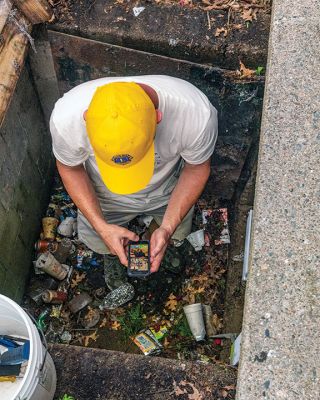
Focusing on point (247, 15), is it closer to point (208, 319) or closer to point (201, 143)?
point (201, 143)

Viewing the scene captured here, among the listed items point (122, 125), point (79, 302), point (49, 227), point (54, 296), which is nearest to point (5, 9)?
point (122, 125)

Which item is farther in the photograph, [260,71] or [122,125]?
[260,71]

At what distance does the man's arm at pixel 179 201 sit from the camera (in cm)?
378

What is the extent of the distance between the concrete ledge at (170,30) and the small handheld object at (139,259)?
5.15ft

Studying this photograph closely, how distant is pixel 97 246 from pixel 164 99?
1.90m

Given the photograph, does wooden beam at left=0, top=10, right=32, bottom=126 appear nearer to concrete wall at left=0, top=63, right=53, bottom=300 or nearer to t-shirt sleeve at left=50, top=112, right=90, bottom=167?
concrete wall at left=0, top=63, right=53, bottom=300

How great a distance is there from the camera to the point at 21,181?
14.8ft

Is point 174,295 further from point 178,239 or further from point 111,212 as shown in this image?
point 111,212

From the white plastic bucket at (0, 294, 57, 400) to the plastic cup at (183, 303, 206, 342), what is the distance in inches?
59.7

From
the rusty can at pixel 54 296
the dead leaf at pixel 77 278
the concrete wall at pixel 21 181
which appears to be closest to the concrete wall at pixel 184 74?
the concrete wall at pixel 21 181

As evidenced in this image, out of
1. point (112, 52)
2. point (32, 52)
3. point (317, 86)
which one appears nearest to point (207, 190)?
point (112, 52)

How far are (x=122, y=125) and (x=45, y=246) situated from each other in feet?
8.00

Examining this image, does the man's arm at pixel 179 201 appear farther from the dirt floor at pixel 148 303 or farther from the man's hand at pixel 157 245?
the dirt floor at pixel 148 303

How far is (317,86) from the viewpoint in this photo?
8.55 ft
